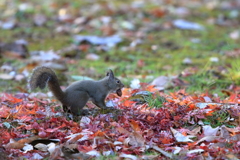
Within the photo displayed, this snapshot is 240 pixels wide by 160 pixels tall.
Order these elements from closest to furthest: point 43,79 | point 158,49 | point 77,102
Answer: point 43,79
point 77,102
point 158,49

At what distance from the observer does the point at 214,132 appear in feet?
13.2

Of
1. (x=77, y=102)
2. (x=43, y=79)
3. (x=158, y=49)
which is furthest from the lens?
(x=158, y=49)

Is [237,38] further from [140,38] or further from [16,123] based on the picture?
[16,123]

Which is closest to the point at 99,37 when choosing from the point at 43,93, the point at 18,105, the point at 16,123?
the point at 43,93

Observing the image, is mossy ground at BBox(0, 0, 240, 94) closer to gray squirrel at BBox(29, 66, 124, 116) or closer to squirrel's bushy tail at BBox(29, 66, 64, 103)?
gray squirrel at BBox(29, 66, 124, 116)

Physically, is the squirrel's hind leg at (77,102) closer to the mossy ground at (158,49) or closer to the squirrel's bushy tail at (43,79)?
the squirrel's bushy tail at (43,79)

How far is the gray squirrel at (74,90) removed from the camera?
4.43 meters

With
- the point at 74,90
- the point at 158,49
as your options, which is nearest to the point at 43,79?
the point at 74,90

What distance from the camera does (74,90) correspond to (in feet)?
15.2

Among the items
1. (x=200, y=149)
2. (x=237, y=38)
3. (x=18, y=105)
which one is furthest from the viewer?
(x=237, y=38)

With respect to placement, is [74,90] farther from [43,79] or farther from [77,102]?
[43,79]

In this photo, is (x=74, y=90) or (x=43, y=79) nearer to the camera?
(x=43, y=79)

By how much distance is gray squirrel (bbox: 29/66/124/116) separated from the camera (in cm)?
443

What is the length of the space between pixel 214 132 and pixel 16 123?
5.95ft
